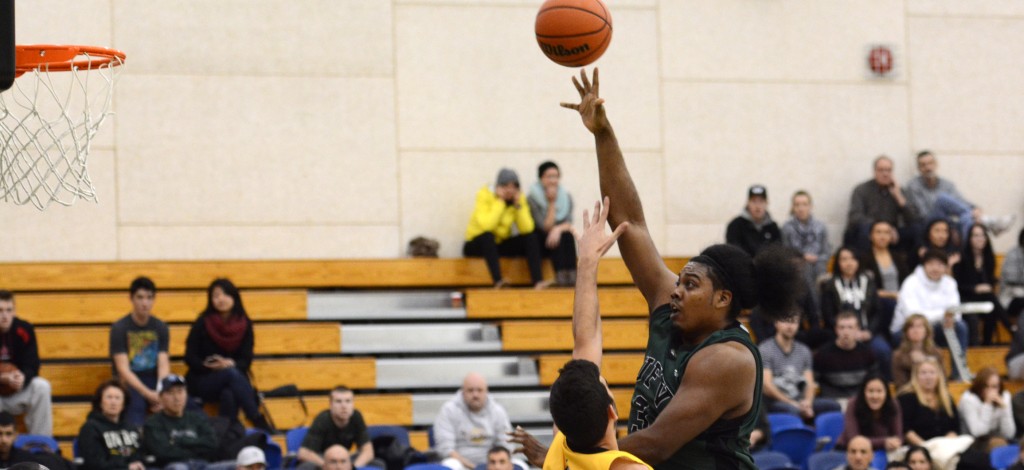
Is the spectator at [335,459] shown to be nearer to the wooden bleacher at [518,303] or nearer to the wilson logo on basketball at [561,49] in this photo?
the wooden bleacher at [518,303]

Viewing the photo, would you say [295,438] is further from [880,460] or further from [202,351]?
[880,460]

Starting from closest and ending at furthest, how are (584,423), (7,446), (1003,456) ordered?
1. (584,423)
2. (7,446)
3. (1003,456)

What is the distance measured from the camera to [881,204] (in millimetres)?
13602

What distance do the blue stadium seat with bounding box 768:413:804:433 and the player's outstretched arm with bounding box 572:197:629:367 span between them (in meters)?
6.47

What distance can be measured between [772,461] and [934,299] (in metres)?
3.55

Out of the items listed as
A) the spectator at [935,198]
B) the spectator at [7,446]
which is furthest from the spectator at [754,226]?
the spectator at [7,446]

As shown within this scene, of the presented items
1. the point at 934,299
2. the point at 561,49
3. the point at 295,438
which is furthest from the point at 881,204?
the point at 561,49

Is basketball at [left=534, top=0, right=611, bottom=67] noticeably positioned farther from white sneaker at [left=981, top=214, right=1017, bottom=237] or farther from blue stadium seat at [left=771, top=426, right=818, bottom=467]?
white sneaker at [left=981, top=214, right=1017, bottom=237]

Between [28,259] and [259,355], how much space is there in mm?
2395

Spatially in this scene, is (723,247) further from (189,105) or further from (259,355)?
(189,105)

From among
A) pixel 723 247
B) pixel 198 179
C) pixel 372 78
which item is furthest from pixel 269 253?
pixel 723 247

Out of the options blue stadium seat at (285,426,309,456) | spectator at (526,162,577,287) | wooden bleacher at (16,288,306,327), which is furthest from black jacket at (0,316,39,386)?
spectator at (526,162,577,287)

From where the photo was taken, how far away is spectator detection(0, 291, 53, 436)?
10047 mm

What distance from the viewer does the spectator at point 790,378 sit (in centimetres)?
1094
